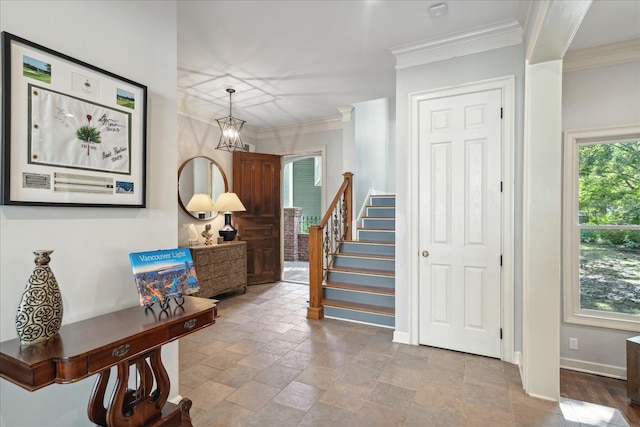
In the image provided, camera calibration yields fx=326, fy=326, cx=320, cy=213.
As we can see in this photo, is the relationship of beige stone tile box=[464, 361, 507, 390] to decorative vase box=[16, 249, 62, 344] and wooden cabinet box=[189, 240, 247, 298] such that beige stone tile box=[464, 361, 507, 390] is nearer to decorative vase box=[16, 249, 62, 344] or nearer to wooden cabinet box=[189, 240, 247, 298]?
decorative vase box=[16, 249, 62, 344]

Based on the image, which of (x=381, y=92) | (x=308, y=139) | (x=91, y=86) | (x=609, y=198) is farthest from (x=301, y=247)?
(x=91, y=86)

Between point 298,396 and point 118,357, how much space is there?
1.40 m

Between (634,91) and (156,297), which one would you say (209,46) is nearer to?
(156,297)

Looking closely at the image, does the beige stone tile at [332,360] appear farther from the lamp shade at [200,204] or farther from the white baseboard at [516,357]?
the lamp shade at [200,204]

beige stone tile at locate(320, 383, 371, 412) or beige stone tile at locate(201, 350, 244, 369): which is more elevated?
beige stone tile at locate(201, 350, 244, 369)

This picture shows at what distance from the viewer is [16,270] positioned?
141cm

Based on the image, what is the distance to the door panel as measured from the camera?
5753mm

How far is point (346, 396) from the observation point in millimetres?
2318

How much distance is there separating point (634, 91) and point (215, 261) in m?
4.91

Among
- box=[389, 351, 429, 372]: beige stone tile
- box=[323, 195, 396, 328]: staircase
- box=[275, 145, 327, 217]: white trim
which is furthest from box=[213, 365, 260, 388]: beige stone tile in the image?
box=[275, 145, 327, 217]: white trim

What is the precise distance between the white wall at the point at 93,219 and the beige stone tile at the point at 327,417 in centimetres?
90

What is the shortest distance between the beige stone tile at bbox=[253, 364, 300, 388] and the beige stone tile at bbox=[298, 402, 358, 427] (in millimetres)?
392

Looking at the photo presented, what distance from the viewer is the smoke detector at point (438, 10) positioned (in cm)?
243

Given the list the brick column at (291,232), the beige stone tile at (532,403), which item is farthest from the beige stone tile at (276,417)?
the brick column at (291,232)
